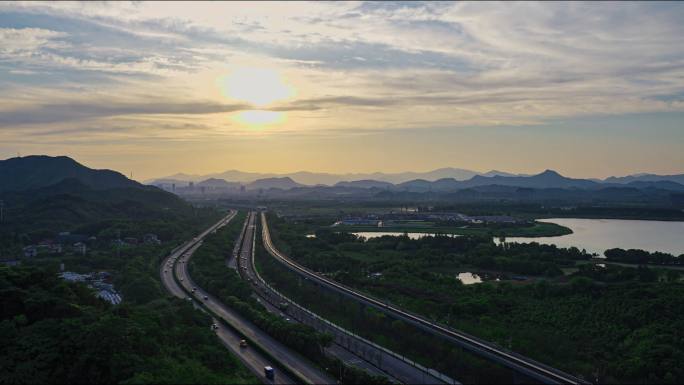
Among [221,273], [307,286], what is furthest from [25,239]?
[307,286]

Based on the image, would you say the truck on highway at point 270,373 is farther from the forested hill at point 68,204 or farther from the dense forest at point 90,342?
the forested hill at point 68,204

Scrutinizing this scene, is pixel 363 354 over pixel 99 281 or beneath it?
over

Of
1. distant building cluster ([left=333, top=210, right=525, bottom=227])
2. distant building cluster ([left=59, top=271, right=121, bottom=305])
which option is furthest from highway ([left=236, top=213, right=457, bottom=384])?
distant building cluster ([left=333, top=210, right=525, bottom=227])

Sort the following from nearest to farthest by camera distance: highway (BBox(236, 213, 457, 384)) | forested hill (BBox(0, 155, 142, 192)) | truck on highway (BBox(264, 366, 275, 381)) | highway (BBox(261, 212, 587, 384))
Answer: highway (BBox(261, 212, 587, 384)) → truck on highway (BBox(264, 366, 275, 381)) → highway (BBox(236, 213, 457, 384)) → forested hill (BBox(0, 155, 142, 192))

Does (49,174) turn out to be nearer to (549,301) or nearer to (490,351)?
(549,301)

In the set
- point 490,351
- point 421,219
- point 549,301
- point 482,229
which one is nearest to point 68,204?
point 421,219

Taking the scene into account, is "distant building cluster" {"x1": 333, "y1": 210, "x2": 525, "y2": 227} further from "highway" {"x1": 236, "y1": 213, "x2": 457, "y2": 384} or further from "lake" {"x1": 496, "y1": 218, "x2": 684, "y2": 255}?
"highway" {"x1": 236, "y1": 213, "x2": 457, "y2": 384}
